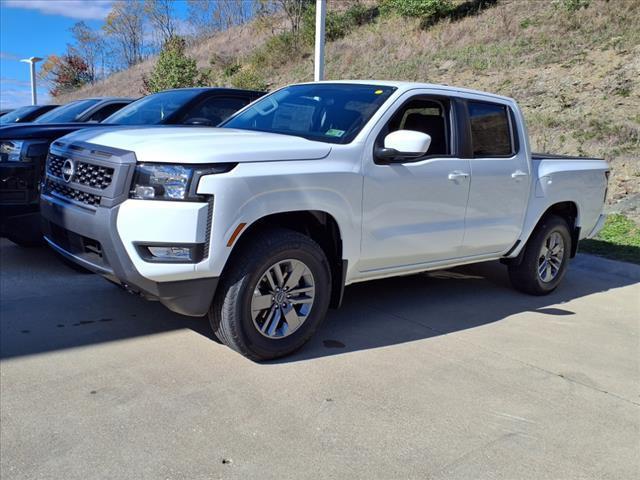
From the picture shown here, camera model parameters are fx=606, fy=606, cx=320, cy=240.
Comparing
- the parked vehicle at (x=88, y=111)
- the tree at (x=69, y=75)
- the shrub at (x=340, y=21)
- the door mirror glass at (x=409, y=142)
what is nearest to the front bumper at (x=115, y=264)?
the door mirror glass at (x=409, y=142)

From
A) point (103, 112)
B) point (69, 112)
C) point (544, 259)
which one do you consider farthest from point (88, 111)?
point (544, 259)

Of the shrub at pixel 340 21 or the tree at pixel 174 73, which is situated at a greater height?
the shrub at pixel 340 21

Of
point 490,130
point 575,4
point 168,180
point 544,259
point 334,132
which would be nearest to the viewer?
point 168,180

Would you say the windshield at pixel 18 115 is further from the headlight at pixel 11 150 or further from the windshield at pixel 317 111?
the windshield at pixel 317 111

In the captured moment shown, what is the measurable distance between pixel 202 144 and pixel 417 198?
5.66ft

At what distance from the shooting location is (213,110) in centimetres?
704

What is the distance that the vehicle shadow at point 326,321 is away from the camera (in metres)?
4.39

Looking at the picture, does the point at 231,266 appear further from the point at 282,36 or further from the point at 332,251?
the point at 282,36

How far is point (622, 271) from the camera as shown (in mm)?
7195

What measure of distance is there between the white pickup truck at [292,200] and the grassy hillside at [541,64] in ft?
18.1

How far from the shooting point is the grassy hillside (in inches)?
479

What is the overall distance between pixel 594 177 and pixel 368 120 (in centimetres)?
325

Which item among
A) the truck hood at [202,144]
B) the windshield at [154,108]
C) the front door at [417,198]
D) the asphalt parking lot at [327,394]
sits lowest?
the asphalt parking lot at [327,394]

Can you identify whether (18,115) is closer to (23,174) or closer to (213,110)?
(213,110)
